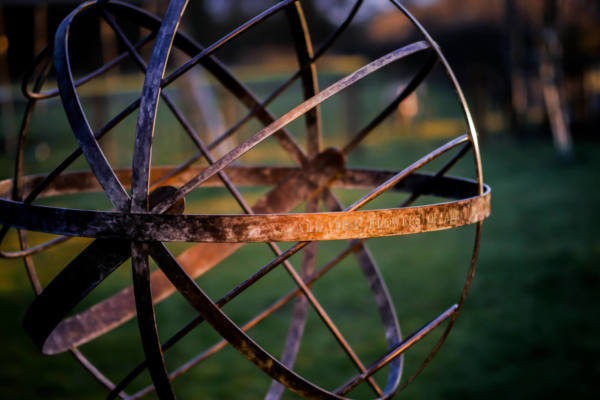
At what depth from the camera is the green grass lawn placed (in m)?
3.41

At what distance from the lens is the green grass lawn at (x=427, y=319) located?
341 cm

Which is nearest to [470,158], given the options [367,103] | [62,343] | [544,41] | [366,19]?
[544,41]

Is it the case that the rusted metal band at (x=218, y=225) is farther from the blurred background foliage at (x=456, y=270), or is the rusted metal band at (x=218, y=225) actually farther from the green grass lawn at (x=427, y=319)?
the green grass lawn at (x=427, y=319)

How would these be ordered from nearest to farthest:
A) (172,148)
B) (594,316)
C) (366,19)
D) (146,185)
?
(146,185) → (594,316) → (172,148) → (366,19)

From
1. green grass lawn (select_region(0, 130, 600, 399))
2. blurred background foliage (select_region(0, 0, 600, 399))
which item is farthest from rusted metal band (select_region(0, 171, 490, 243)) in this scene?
green grass lawn (select_region(0, 130, 600, 399))

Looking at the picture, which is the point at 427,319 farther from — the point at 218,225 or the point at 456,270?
the point at 218,225

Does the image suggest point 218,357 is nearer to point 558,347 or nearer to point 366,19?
point 558,347

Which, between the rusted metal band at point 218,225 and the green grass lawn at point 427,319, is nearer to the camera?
the rusted metal band at point 218,225

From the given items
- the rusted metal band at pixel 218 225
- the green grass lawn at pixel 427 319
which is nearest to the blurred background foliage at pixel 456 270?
the green grass lawn at pixel 427 319

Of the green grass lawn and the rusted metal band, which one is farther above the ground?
the rusted metal band

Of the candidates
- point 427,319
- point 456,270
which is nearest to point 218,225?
point 427,319

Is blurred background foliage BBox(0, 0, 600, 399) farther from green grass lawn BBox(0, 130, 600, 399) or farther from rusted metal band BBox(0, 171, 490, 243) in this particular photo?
rusted metal band BBox(0, 171, 490, 243)

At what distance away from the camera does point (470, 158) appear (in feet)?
33.8

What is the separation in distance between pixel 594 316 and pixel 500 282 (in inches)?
33.7
